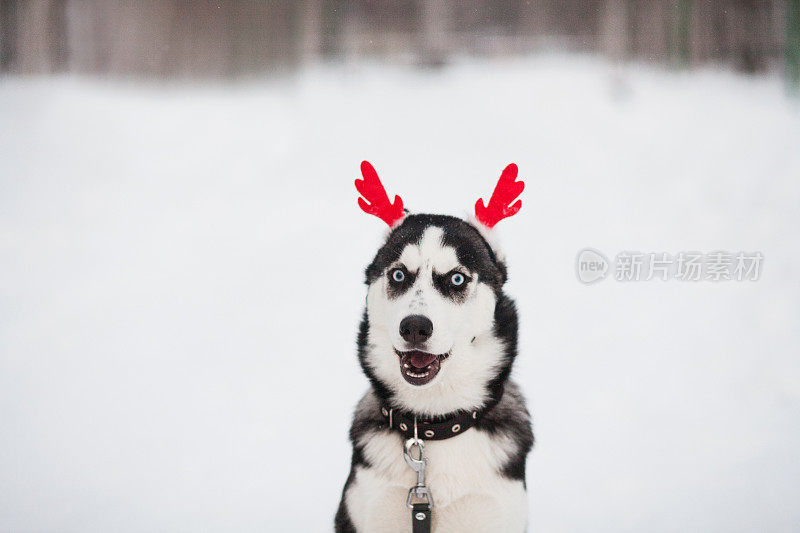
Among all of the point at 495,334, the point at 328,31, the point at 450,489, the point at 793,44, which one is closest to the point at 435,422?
the point at 450,489

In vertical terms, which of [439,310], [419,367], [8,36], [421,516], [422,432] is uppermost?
[8,36]

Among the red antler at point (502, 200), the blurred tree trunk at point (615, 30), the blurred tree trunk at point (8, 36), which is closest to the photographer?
the red antler at point (502, 200)

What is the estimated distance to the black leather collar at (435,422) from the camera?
1462 mm

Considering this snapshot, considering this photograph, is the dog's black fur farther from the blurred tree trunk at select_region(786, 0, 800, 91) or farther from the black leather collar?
the blurred tree trunk at select_region(786, 0, 800, 91)

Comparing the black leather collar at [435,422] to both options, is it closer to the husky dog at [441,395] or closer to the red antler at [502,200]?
the husky dog at [441,395]

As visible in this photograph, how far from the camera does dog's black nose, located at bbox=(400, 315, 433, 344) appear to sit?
1298mm

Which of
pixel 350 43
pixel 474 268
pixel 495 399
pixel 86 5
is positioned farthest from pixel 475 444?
pixel 86 5

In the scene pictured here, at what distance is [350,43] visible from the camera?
374 centimetres

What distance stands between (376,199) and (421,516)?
0.75 metres

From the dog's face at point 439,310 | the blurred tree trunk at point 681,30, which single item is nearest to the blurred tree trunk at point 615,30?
the blurred tree trunk at point 681,30

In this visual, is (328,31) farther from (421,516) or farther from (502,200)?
(421,516)

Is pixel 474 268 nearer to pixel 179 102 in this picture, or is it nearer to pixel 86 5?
pixel 179 102

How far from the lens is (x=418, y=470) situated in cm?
142

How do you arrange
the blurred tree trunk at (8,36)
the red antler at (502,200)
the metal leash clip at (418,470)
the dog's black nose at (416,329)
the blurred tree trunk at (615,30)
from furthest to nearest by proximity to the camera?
1. the blurred tree trunk at (615,30)
2. the blurred tree trunk at (8,36)
3. the red antler at (502,200)
4. the metal leash clip at (418,470)
5. the dog's black nose at (416,329)
